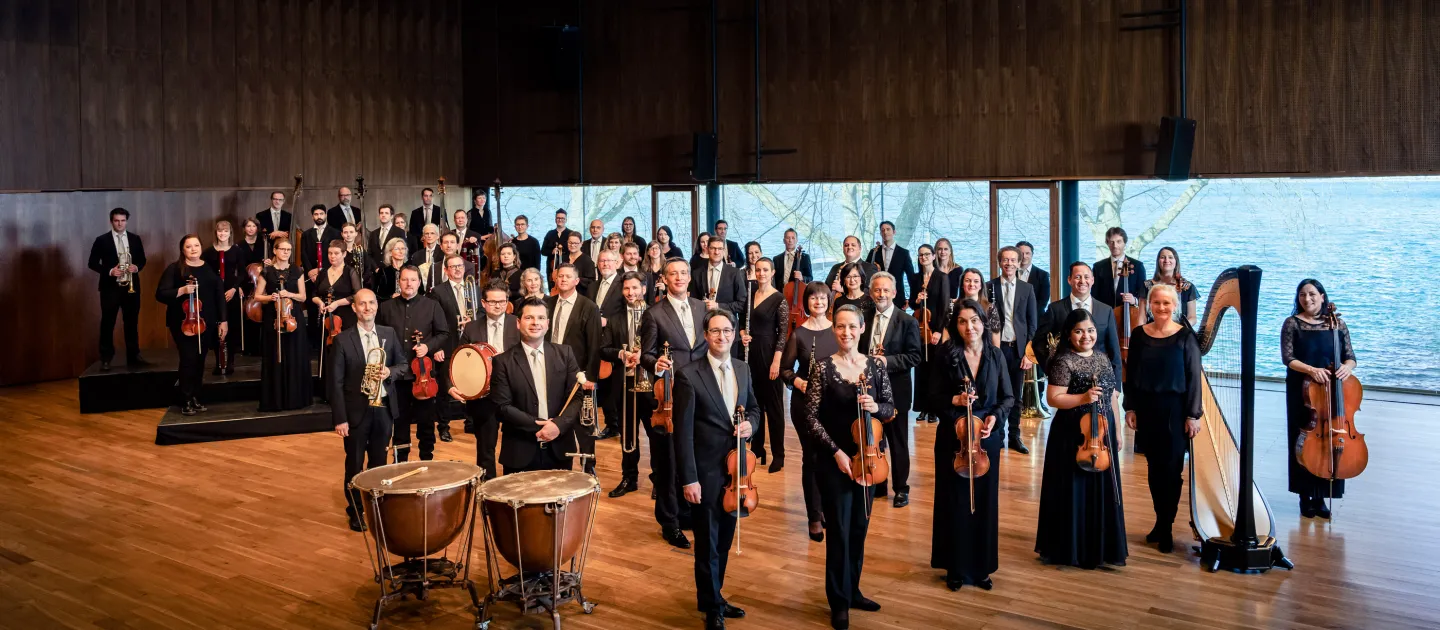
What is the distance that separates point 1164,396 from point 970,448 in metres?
1.17

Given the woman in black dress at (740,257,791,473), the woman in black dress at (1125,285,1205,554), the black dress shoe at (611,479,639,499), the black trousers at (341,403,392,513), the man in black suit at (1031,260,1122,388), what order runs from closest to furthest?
the woman in black dress at (1125,285,1205,554) < the black trousers at (341,403,392,513) < the man in black suit at (1031,260,1122,388) < the black dress shoe at (611,479,639,499) < the woman in black dress at (740,257,791,473)

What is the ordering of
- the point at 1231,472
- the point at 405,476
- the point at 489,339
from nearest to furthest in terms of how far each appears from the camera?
the point at 405,476 → the point at 1231,472 → the point at 489,339

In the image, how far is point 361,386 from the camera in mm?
6137

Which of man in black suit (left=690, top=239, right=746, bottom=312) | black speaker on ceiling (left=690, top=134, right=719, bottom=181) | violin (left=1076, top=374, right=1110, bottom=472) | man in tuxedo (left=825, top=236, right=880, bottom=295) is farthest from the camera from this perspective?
black speaker on ceiling (left=690, top=134, right=719, bottom=181)

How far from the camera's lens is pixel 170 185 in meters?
11.8

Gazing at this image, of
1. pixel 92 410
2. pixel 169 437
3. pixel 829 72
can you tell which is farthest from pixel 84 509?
pixel 829 72

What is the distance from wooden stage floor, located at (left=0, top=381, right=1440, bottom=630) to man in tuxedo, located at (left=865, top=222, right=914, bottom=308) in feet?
6.83

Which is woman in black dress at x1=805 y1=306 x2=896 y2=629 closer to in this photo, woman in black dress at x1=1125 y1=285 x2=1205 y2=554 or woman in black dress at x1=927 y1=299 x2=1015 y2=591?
woman in black dress at x1=927 y1=299 x2=1015 y2=591

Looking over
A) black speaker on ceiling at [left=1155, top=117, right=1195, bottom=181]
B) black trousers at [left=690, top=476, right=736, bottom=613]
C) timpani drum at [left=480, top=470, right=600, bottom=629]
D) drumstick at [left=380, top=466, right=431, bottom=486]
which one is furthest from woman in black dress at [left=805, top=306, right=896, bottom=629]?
black speaker on ceiling at [left=1155, top=117, right=1195, bottom=181]

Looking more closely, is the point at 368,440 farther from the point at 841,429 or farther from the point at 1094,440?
the point at 1094,440

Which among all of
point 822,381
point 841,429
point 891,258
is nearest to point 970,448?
point 841,429

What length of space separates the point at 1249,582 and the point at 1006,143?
604 centimetres

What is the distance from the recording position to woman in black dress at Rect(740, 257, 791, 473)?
286 inches

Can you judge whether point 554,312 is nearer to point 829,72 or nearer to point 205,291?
point 205,291
